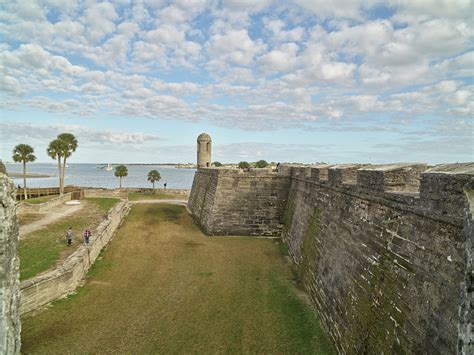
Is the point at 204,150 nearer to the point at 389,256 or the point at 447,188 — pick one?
the point at 389,256

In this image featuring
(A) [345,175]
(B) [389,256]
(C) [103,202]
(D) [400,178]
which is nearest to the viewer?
(B) [389,256]

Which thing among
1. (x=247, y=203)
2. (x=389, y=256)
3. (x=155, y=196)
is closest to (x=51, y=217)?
(x=247, y=203)

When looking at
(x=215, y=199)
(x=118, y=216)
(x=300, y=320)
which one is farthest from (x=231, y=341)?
(x=118, y=216)

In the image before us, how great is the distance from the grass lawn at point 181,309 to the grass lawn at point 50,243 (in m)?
1.81

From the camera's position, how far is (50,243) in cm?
1521

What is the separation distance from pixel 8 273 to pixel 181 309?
6.03 meters

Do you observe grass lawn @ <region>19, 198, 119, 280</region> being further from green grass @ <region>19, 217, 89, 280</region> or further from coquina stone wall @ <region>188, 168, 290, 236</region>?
coquina stone wall @ <region>188, 168, 290, 236</region>

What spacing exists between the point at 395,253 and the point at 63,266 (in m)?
11.5

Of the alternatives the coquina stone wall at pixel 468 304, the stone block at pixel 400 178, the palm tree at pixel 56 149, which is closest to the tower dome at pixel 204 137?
the palm tree at pixel 56 149

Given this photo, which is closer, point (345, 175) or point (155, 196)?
point (345, 175)

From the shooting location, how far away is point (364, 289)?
6879mm

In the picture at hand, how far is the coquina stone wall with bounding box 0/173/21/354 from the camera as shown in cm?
477

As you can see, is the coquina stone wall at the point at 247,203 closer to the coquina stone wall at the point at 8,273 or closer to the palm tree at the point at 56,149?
the coquina stone wall at the point at 8,273

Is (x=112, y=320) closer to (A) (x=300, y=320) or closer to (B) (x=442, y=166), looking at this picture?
(A) (x=300, y=320)
